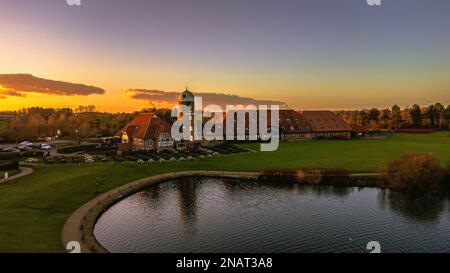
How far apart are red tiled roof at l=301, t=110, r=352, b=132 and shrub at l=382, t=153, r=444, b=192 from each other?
51.2 meters

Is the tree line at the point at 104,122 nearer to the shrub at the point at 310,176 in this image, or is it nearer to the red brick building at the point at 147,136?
the red brick building at the point at 147,136

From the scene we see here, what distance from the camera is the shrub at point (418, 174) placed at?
36.9 metres

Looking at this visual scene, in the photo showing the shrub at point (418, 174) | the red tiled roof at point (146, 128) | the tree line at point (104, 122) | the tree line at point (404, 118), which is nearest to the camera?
the shrub at point (418, 174)

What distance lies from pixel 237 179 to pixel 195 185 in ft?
19.3

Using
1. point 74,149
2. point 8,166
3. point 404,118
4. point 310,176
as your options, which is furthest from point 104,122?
point 404,118

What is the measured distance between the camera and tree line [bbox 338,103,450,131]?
116181 mm

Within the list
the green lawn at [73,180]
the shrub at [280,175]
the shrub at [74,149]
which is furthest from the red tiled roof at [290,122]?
the shrub at [280,175]

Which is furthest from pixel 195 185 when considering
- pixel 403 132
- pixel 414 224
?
pixel 403 132

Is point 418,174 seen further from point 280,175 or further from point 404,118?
point 404,118

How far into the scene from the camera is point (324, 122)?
93.7 meters

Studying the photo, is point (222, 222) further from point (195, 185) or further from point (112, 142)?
point (112, 142)

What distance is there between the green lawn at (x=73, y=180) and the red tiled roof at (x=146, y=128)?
1574 centimetres

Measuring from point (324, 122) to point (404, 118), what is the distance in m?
45.1

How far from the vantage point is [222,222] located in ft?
93.9
